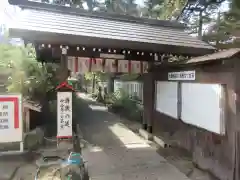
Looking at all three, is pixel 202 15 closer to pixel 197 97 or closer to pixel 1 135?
pixel 197 97

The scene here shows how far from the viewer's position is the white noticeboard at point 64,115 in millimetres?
6875

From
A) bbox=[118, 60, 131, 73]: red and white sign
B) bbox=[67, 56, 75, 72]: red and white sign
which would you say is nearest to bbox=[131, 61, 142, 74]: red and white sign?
bbox=[118, 60, 131, 73]: red and white sign

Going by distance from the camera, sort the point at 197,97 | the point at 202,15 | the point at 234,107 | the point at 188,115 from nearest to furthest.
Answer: the point at 234,107, the point at 197,97, the point at 188,115, the point at 202,15

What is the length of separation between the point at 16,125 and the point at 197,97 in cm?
549

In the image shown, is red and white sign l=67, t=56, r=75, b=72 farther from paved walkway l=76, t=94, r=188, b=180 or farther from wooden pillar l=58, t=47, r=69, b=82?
paved walkway l=76, t=94, r=188, b=180

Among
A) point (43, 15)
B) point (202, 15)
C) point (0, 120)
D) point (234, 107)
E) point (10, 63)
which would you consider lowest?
point (0, 120)

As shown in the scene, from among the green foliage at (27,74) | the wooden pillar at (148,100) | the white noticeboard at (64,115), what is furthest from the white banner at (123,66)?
the green foliage at (27,74)

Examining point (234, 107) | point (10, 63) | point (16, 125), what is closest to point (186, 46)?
point (234, 107)

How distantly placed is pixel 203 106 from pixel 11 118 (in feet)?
18.6

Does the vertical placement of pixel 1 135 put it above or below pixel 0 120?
below

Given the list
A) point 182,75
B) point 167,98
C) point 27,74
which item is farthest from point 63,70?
point 182,75

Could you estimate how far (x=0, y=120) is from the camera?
22.4 feet

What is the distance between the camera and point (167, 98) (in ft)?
26.6

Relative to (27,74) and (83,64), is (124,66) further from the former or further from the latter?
(27,74)
